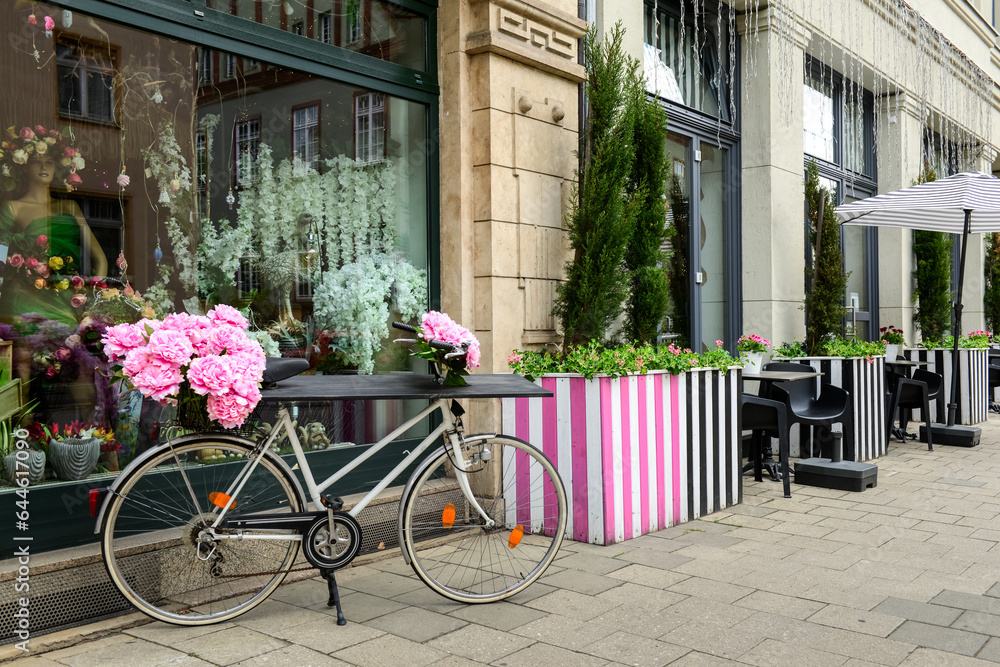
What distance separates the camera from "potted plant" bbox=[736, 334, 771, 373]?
701cm

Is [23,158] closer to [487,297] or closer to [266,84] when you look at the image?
[266,84]

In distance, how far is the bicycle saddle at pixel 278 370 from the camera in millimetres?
3619

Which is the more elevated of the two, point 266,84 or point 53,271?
point 266,84

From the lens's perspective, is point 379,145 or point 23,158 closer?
point 23,158

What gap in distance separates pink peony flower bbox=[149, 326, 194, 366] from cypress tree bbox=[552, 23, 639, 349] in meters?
2.96

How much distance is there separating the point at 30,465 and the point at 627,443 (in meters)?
3.07

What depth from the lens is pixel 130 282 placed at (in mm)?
4195

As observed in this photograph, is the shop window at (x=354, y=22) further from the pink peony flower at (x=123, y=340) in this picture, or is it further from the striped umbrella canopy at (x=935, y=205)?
the striped umbrella canopy at (x=935, y=205)

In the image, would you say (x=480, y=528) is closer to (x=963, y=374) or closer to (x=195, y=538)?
(x=195, y=538)

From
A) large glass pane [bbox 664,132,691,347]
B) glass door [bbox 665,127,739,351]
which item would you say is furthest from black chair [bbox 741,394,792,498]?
large glass pane [bbox 664,132,691,347]

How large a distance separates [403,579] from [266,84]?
2789mm

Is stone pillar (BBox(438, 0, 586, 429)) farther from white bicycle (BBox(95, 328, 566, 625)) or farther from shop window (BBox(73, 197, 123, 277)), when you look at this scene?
shop window (BBox(73, 197, 123, 277))

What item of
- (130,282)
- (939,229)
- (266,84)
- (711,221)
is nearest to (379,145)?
(266,84)

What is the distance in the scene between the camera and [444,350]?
3.82 metres
